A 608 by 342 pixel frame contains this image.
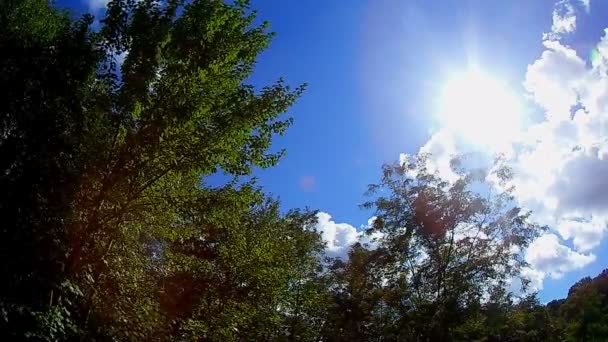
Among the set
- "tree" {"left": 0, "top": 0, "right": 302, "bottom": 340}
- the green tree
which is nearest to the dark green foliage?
"tree" {"left": 0, "top": 0, "right": 302, "bottom": 340}

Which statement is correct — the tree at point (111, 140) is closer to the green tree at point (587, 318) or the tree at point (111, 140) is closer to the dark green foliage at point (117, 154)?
the dark green foliage at point (117, 154)

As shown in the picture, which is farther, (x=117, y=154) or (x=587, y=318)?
(x=587, y=318)

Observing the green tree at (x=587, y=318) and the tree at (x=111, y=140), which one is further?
the green tree at (x=587, y=318)

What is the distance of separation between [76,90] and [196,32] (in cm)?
206

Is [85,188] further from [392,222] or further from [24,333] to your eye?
[392,222]

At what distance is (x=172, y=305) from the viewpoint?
1496 cm

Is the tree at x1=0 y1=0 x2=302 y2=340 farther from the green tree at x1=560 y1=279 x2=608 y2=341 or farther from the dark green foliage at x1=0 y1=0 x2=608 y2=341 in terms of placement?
the green tree at x1=560 y1=279 x2=608 y2=341

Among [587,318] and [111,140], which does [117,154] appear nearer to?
[111,140]

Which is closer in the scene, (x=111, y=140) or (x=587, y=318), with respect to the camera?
(x=111, y=140)

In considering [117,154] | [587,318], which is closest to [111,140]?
[117,154]

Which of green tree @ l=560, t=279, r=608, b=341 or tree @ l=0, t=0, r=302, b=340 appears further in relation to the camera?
green tree @ l=560, t=279, r=608, b=341

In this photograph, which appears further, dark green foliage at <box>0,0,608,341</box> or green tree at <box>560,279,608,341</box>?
green tree at <box>560,279,608,341</box>

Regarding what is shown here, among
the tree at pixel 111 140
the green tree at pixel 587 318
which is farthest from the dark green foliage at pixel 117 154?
the green tree at pixel 587 318

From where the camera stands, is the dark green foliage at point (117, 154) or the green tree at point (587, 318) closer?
the dark green foliage at point (117, 154)
